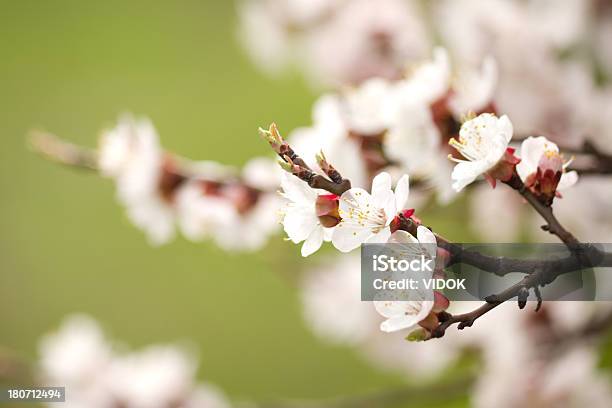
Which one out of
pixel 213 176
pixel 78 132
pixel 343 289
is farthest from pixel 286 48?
pixel 78 132

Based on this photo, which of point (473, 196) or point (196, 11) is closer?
point (473, 196)

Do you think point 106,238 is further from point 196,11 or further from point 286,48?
point 286,48

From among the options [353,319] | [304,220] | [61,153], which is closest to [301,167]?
[304,220]

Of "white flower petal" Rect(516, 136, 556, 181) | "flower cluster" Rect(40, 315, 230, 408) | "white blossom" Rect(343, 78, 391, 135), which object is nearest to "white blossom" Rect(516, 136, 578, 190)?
"white flower petal" Rect(516, 136, 556, 181)

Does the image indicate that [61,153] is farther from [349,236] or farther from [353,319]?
[353,319]

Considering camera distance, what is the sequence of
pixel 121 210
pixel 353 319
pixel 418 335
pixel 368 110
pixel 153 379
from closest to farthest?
pixel 418 335 < pixel 368 110 < pixel 153 379 < pixel 353 319 < pixel 121 210

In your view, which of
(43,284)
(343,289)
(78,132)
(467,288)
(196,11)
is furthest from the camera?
(196,11)

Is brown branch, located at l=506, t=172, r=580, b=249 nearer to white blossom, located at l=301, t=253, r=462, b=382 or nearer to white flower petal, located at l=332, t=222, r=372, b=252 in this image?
white flower petal, located at l=332, t=222, r=372, b=252

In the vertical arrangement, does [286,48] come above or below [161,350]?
above
